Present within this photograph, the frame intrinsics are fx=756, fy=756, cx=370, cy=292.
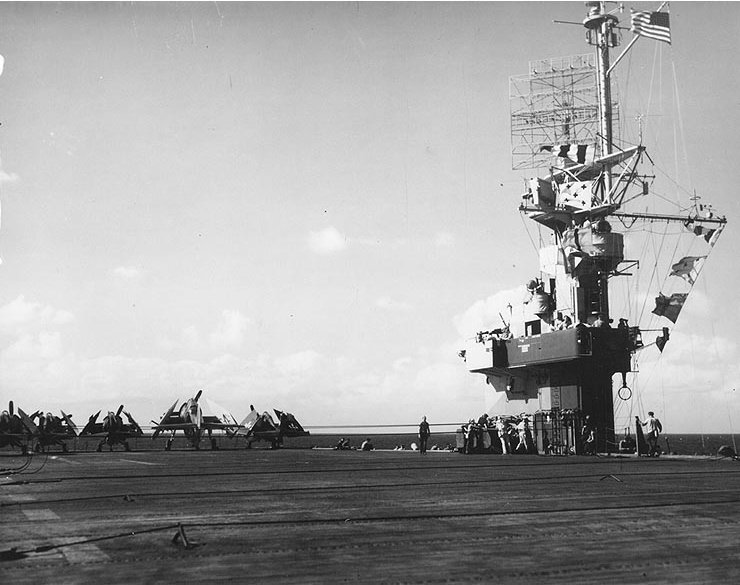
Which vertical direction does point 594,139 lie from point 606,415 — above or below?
above

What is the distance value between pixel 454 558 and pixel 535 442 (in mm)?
23376

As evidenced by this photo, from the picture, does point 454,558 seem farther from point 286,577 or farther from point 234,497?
point 234,497

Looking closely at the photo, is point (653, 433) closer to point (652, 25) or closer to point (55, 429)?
point (652, 25)

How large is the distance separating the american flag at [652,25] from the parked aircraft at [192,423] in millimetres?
24889

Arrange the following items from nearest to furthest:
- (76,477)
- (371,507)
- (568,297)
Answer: (371,507) → (76,477) → (568,297)

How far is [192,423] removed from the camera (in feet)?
117

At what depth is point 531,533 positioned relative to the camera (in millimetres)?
9180

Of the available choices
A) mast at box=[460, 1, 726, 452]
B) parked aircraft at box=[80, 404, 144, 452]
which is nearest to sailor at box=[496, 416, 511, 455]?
mast at box=[460, 1, 726, 452]

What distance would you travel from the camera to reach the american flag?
2908 cm

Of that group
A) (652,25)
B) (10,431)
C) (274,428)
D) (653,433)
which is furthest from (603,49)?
(10,431)

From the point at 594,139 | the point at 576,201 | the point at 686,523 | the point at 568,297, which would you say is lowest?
the point at 686,523

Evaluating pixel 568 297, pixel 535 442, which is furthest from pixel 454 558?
pixel 568 297

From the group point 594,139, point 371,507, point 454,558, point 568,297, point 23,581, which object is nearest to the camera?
point 23,581

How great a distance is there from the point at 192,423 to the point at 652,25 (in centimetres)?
2620
